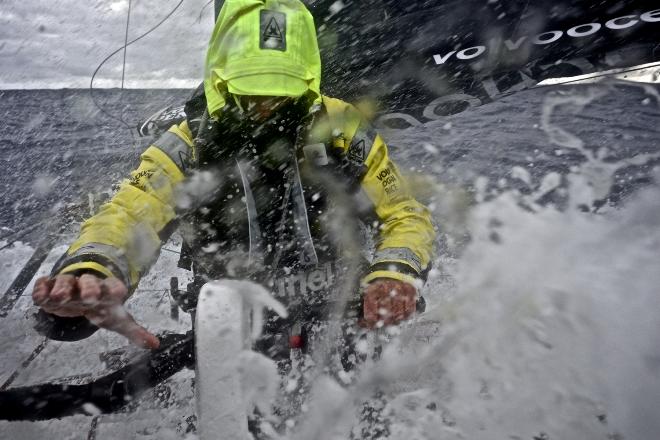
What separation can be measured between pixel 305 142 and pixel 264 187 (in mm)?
273

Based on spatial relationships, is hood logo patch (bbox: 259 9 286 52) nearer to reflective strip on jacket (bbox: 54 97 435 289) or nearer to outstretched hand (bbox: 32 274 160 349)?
reflective strip on jacket (bbox: 54 97 435 289)

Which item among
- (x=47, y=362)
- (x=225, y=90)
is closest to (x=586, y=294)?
(x=225, y=90)

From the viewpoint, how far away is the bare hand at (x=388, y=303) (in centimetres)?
168

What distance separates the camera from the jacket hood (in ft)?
5.85

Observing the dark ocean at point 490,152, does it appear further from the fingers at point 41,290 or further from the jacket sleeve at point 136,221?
the fingers at point 41,290

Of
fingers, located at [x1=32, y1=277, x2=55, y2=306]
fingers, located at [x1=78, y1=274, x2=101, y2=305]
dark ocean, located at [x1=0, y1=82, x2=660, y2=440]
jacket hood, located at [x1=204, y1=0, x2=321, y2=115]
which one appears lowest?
dark ocean, located at [x1=0, y1=82, x2=660, y2=440]

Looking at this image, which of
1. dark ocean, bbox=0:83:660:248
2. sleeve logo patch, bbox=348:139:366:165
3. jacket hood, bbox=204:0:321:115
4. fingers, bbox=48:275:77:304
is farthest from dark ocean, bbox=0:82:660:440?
jacket hood, bbox=204:0:321:115

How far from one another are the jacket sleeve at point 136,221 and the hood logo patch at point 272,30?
609mm

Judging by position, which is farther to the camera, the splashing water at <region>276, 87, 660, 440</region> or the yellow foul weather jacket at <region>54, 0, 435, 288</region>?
the yellow foul weather jacket at <region>54, 0, 435, 288</region>

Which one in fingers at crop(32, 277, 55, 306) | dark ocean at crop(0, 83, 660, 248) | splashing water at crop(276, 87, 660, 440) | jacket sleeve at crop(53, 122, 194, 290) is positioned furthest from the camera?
dark ocean at crop(0, 83, 660, 248)

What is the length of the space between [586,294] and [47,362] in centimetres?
302

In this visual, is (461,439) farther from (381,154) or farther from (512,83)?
(512,83)

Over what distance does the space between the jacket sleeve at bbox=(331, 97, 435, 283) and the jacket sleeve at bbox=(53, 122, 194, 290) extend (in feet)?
2.47

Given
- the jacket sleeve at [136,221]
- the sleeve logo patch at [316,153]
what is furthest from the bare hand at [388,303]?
the jacket sleeve at [136,221]
